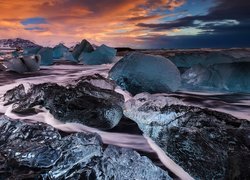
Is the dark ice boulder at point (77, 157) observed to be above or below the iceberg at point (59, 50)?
below

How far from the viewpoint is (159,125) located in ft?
5.30

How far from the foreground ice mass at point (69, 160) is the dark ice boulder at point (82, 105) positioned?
1.33ft

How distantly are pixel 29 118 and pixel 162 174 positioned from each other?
121 centimetres

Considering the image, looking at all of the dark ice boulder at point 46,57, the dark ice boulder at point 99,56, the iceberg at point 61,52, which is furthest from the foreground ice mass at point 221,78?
the iceberg at point 61,52

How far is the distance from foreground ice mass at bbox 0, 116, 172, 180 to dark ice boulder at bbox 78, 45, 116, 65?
5.45m

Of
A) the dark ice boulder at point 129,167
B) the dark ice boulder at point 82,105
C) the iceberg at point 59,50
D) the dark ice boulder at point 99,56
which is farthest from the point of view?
the iceberg at point 59,50

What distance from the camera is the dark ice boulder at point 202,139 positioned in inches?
46.8

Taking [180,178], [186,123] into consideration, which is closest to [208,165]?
[180,178]

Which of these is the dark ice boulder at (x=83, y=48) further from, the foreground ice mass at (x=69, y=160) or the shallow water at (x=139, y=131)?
the foreground ice mass at (x=69, y=160)

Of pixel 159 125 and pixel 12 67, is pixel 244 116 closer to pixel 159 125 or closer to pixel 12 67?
pixel 159 125

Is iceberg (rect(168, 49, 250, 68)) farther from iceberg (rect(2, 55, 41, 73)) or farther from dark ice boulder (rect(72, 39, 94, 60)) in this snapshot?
dark ice boulder (rect(72, 39, 94, 60))

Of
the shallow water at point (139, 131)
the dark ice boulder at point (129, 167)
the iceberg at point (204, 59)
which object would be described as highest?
the iceberg at point (204, 59)

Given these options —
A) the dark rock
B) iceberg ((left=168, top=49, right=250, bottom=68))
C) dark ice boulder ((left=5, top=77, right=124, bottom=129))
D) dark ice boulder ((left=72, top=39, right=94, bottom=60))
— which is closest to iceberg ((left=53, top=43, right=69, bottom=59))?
dark ice boulder ((left=72, top=39, right=94, bottom=60))

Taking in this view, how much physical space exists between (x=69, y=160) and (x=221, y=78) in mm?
2549
